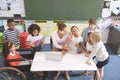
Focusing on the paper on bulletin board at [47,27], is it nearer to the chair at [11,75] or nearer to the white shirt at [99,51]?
the chair at [11,75]

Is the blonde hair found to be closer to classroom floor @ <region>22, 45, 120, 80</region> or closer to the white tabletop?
the white tabletop

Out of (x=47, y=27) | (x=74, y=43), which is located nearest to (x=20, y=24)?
(x=47, y=27)

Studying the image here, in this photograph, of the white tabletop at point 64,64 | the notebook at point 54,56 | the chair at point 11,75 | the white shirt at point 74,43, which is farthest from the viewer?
the white shirt at point 74,43

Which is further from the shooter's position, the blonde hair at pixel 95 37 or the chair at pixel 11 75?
the chair at pixel 11 75

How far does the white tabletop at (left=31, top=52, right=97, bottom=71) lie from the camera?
2.58 metres

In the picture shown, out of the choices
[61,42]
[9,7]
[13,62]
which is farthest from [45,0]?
[13,62]

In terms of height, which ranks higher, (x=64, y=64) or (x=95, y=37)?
(x=95, y=37)

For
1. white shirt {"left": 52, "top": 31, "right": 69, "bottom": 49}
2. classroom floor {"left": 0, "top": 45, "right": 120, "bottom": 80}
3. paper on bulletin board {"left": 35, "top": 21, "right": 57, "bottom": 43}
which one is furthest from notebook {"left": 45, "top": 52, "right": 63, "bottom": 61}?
paper on bulletin board {"left": 35, "top": 21, "right": 57, "bottom": 43}

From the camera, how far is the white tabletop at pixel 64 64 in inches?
Result: 102

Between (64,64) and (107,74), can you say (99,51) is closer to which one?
(64,64)

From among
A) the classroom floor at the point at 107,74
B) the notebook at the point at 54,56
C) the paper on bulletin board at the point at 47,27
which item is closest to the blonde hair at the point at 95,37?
the notebook at the point at 54,56

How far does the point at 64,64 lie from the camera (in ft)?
8.78

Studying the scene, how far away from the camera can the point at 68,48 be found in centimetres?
304

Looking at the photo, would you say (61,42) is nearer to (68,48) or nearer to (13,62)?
(68,48)
